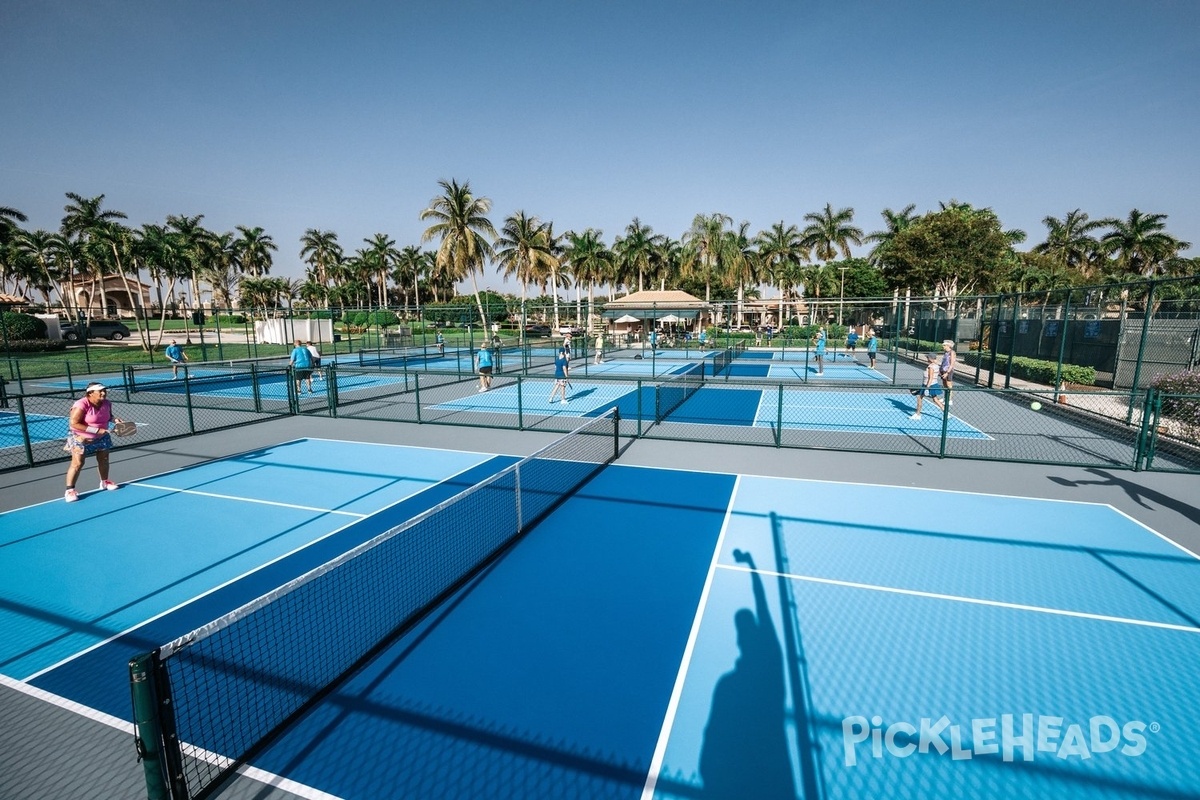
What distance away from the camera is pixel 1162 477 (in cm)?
994

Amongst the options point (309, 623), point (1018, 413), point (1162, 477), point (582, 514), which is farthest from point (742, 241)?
point (309, 623)

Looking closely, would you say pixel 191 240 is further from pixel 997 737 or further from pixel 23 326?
pixel 997 737

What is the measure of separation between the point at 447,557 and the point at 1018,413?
17.1 meters

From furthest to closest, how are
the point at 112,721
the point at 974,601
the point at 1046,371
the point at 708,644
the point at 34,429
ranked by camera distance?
the point at 1046,371 → the point at 34,429 → the point at 974,601 → the point at 708,644 → the point at 112,721

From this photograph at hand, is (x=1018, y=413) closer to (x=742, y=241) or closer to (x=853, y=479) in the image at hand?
(x=853, y=479)

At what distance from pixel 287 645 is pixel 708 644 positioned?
387cm

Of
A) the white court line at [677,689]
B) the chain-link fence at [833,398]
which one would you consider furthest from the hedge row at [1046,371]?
the white court line at [677,689]

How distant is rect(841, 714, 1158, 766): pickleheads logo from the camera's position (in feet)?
12.8

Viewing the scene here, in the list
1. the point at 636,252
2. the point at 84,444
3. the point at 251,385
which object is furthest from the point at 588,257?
the point at 84,444

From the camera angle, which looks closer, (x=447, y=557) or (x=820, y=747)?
(x=820, y=747)

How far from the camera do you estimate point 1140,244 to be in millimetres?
60188

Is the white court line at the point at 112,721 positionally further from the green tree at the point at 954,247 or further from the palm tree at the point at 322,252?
the palm tree at the point at 322,252

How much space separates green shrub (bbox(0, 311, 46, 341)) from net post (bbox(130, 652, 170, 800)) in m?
55.4

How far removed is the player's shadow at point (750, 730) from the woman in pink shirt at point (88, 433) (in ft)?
33.4
